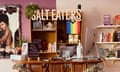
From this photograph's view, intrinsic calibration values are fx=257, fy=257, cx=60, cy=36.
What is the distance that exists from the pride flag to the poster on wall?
945mm

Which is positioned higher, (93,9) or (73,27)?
(93,9)

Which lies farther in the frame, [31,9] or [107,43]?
[107,43]

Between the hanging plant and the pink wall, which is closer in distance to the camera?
the hanging plant

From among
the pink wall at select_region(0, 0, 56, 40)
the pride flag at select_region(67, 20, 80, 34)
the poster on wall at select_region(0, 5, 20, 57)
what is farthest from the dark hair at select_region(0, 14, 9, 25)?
the pride flag at select_region(67, 20, 80, 34)

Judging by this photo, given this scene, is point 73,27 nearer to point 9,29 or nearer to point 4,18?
point 9,29

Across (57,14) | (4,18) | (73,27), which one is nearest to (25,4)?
(4,18)

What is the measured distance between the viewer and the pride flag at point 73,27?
449 centimetres

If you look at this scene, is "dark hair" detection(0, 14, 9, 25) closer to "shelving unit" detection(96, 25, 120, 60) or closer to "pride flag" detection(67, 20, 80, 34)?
"pride flag" detection(67, 20, 80, 34)

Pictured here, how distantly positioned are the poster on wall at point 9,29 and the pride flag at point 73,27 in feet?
3.10

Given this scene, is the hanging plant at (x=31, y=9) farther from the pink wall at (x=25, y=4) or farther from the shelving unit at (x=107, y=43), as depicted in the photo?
the shelving unit at (x=107, y=43)

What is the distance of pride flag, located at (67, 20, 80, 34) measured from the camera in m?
4.49

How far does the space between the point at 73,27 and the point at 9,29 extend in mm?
1188

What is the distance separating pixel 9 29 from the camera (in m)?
4.73

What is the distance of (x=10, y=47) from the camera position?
15.5 ft
